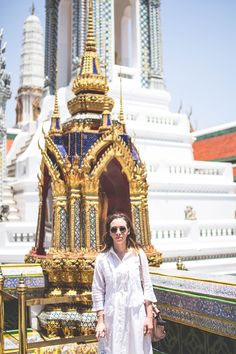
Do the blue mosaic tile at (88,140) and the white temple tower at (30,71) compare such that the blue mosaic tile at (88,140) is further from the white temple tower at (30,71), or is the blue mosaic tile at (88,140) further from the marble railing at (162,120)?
the white temple tower at (30,71)

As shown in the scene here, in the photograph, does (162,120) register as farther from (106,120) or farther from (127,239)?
(127,239)

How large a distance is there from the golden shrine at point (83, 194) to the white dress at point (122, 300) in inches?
46.6

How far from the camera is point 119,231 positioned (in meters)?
2.44

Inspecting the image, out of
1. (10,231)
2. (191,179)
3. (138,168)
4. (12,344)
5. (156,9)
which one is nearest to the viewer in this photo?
(12,344)

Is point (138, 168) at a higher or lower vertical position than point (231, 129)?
lower

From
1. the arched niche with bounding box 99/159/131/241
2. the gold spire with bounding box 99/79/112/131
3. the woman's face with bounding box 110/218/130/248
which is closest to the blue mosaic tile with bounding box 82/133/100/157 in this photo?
the gold spire with bounding box 99/79/112/131

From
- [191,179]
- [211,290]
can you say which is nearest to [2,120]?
[191,179]

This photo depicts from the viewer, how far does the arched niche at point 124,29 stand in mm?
14508

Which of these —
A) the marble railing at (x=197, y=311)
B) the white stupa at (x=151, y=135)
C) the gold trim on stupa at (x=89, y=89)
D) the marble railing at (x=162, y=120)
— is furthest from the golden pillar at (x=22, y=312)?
the marble railing at (x=162, y=120)

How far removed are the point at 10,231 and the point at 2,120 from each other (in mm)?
5796

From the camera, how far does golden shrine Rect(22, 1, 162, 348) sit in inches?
157

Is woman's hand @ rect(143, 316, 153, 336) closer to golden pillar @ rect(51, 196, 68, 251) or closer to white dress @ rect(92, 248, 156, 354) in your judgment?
white dress @ rect(92, 248, 156, 354)

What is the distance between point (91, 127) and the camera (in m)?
4.60

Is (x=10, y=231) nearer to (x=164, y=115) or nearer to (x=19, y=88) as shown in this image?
(x=164, y=115)
